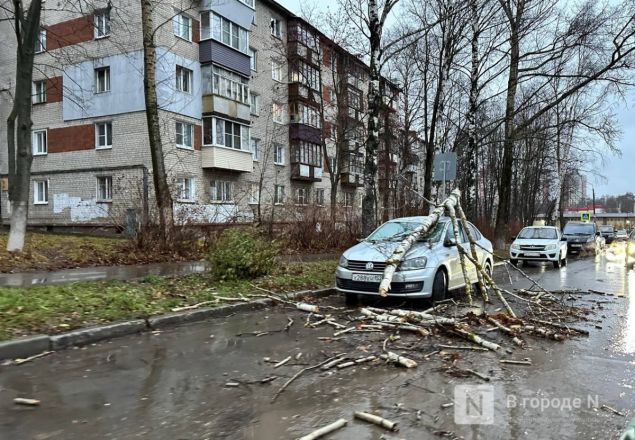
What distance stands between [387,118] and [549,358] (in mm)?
22081

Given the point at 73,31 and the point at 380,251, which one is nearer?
the point at 380,251

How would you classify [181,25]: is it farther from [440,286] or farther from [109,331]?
[109,331]

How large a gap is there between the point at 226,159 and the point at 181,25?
752 centimetres

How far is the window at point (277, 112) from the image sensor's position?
115 ft

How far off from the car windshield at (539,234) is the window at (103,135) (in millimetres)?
21313

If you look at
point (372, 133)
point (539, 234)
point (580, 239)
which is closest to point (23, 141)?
point (372, 133)

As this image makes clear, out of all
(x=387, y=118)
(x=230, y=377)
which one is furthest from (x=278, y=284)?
(x=387, y=118)

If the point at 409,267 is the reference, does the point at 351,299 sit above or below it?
below

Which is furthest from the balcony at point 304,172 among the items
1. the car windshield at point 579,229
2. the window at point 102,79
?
the car windshield at point 579,229

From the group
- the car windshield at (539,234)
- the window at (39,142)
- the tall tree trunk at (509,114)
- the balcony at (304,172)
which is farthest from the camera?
the balcony at (304,172)

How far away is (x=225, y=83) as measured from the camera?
2895cm

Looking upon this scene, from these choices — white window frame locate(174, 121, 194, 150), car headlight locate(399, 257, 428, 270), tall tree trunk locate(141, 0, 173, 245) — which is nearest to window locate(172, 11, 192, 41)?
white window frame locate(174, 121, 194, 150)

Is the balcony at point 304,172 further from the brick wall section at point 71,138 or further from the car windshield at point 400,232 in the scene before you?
the car windshield at point 400,232

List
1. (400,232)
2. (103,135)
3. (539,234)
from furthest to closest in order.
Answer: (103,135) → (539,234) → (400,232)
